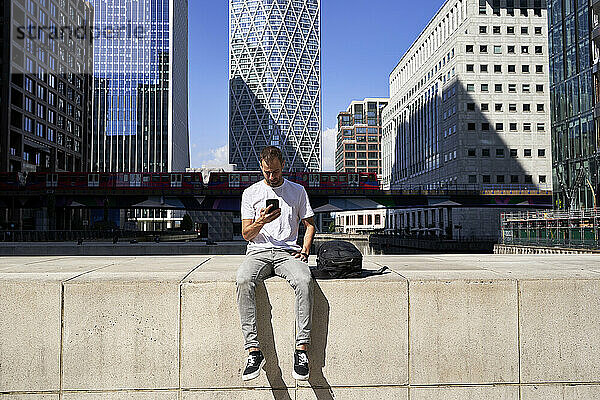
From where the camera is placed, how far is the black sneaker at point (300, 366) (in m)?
5.64

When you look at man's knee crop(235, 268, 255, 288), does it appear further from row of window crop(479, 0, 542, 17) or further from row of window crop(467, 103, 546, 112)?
row of window crop(479, 0, 542, 17)

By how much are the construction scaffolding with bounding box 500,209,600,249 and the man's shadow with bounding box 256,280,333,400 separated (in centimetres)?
3262

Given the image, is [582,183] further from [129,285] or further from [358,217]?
[358,217]

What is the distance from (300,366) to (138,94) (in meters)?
174

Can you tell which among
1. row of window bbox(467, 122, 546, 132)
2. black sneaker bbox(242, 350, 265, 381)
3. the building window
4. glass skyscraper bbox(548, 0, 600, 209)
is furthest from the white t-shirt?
the building window

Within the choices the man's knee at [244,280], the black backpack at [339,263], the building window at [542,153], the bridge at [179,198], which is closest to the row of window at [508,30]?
the building window at [542,153]

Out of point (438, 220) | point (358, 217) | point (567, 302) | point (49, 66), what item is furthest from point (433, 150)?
point (567, 302)

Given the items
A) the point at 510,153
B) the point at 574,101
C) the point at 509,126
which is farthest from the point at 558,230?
the point at 509,126

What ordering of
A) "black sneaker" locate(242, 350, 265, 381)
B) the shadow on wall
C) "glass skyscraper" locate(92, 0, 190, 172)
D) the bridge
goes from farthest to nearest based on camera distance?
1. "glass skyscraper" locate(92, 0, 190, 172)
2. the shadow on wall
3. the bridge
4. "black sneaker" locate(242, 350, 265, 381)

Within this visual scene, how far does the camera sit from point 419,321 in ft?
20.5

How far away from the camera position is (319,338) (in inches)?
245

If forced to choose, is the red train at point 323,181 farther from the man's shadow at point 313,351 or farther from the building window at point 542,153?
the man's shadow at point 313,351

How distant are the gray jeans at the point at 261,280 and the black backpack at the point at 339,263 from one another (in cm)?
38

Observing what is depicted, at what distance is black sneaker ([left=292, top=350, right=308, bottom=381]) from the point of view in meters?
5.64
